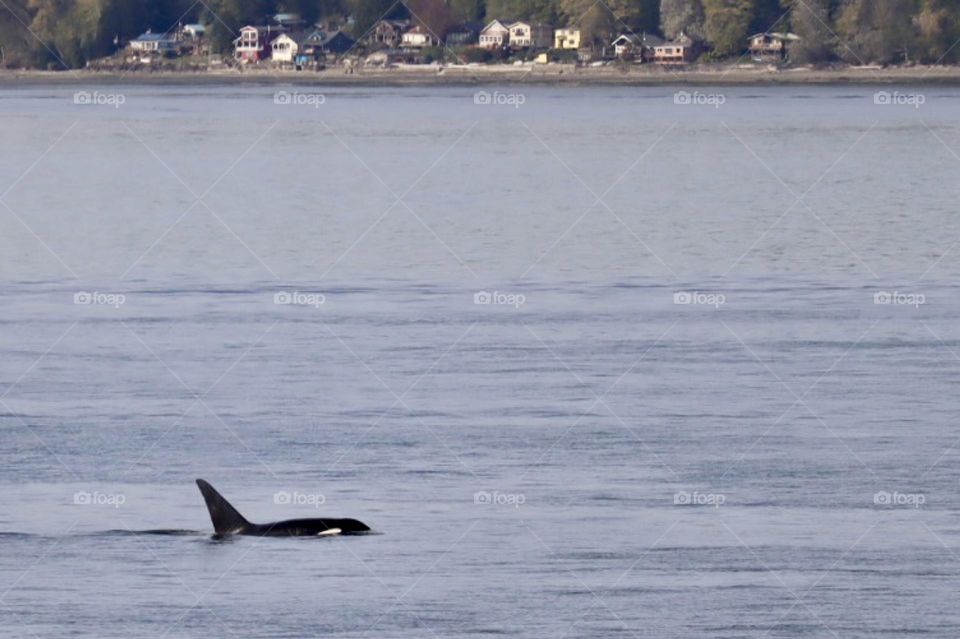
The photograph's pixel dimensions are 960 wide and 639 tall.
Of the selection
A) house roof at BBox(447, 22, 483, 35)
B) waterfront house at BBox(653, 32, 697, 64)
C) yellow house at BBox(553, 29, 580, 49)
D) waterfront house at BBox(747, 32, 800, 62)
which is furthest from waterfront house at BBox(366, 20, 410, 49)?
waterfront house at BBox(747, 32, 800, 62)

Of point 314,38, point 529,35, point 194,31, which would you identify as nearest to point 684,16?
point 529,35

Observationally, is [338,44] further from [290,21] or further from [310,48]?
[290,21]

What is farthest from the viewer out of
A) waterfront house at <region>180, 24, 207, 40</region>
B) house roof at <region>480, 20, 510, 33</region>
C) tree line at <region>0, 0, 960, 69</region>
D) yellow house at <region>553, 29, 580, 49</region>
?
waterfront house at <region>180, 24, 207, 40</region>

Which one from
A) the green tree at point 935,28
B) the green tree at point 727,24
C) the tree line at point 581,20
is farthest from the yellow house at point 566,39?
the green tree at point 935,28

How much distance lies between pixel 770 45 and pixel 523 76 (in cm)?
1667

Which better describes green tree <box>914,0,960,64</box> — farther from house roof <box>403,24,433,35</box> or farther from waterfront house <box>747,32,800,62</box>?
house roof <box>403,24,433,35</box>

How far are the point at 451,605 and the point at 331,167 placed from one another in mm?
54048

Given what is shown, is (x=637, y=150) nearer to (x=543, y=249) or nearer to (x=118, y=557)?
(x=543, y=249)

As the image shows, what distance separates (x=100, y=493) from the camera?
22.9m

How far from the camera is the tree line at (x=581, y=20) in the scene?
140125mm

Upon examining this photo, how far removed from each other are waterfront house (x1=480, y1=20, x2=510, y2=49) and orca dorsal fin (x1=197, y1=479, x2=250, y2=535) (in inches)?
5281

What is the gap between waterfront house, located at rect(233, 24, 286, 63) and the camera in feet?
534

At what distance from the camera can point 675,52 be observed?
493 feet

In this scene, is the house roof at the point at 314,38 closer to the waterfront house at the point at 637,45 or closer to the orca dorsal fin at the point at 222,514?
the waterfront house at the point at 637,45
